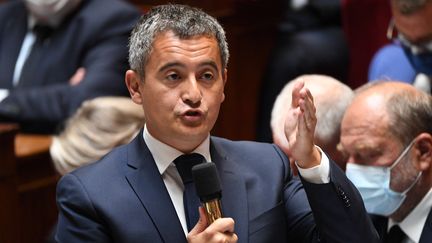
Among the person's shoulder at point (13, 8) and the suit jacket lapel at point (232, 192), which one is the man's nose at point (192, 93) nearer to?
the suit jacket lapel at point (232, 192)

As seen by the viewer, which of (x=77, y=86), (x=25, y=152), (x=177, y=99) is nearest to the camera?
(x=177, y=99)

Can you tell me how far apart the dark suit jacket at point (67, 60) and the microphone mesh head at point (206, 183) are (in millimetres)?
1348

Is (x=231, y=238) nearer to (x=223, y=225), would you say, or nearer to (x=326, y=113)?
(x=223, y=225)

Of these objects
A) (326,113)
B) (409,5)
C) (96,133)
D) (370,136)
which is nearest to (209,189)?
(370,136)

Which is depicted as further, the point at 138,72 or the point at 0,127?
the point at 0,127

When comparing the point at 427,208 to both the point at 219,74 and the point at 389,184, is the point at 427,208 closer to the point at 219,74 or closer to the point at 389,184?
the point at 389,184

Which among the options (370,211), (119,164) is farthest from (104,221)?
(370,211)

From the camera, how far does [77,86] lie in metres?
2.42

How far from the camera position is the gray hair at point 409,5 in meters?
2.07

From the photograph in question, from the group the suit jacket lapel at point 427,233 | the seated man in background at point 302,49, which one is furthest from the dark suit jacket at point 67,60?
the suit jacket lapel at point 427,233

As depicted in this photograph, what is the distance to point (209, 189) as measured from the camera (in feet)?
3.55

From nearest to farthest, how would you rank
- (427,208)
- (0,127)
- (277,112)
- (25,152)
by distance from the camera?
(427,208), (277,112), (0,127), (25,152)

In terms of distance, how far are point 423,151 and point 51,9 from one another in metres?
1.32

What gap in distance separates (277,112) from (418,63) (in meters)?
0.55
